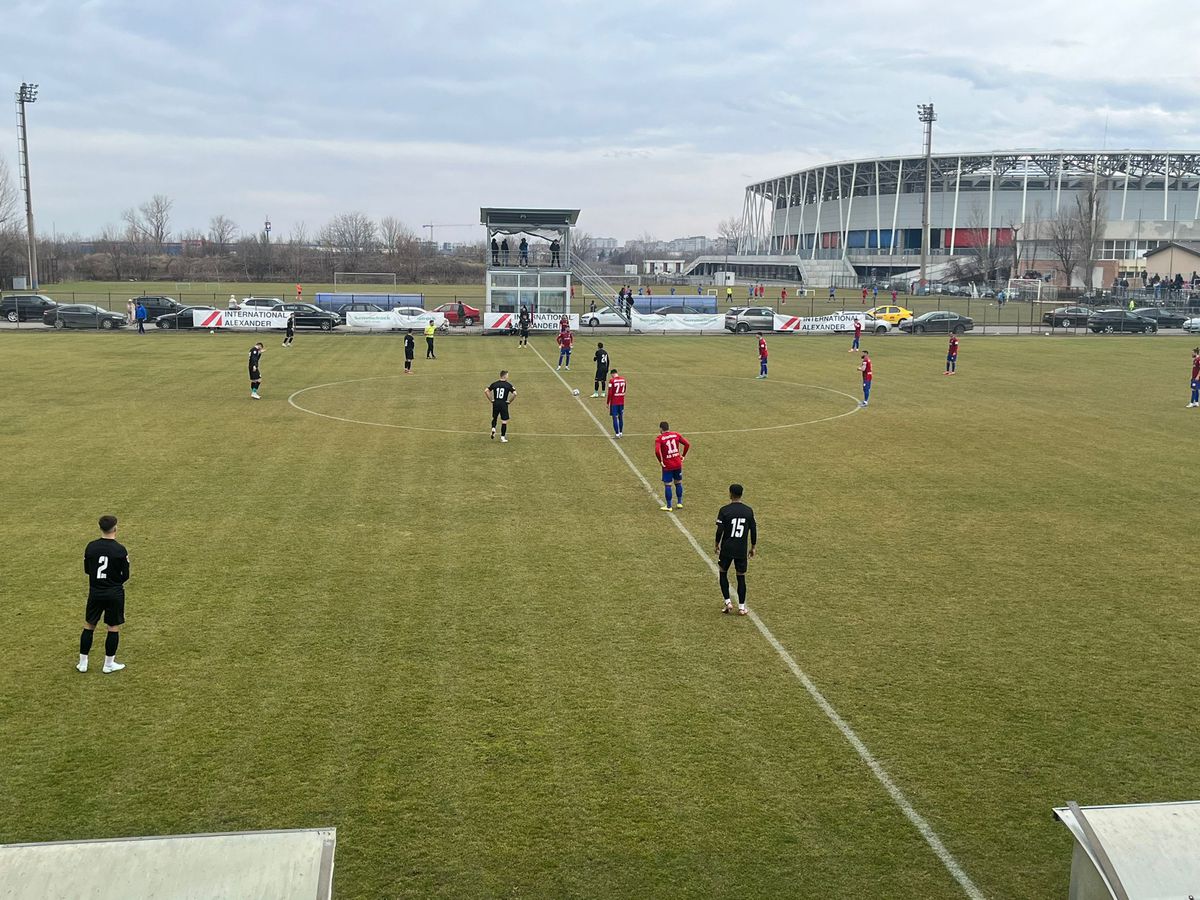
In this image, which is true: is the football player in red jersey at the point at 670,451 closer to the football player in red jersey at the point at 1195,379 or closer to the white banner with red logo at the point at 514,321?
the football player in red jersey at the point at 1195,379

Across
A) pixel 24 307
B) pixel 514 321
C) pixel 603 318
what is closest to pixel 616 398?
pixel 514 321

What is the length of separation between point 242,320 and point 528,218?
19.0 m

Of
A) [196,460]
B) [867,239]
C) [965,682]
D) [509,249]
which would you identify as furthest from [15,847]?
[867,239]

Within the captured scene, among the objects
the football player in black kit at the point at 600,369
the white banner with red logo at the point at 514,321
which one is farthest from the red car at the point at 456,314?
the football player in black kit at the point at 600,369

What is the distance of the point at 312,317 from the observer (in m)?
61.0

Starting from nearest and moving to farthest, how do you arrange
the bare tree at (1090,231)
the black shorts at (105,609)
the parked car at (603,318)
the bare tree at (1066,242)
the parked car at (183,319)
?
the black shorts at (105,609), the parked car at (183,319), the parked car at (603,318), the bare tree at (1090,231), the bare tree at (1066,242)

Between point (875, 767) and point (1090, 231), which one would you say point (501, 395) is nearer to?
point (875, 767)

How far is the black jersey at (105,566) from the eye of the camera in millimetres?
10695

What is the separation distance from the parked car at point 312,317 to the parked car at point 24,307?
47.0ft

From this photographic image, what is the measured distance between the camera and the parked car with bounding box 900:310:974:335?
6625cm

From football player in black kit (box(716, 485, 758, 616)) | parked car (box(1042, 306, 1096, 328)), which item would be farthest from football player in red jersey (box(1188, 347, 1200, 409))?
parked car (box(1042, 306, 1096, 328))

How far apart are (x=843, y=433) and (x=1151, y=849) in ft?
70.7

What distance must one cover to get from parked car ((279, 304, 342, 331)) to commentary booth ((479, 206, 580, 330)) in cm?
975

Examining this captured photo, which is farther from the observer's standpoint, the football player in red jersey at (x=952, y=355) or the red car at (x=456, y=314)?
the red car at (x=456, y=314)
